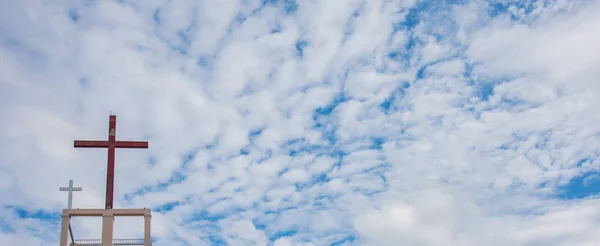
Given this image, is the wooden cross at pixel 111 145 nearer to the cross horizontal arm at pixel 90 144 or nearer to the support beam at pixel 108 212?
the cross horizontal arm at pixel 90 144

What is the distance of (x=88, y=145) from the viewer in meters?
40.8

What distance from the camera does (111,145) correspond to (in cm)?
4091

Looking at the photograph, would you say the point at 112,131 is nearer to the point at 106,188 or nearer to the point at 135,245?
the point at 106,188

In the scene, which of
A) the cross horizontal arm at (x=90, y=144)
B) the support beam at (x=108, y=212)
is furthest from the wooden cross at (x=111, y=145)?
the support beam at (x=108, y=212)

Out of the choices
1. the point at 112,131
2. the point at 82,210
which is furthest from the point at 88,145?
the point at 82,210

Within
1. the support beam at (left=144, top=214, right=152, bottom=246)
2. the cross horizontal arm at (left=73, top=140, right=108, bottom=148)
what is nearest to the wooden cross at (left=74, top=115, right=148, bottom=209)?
the cross horizontal arm at (left=73, top=140, right=108, bottom=148)

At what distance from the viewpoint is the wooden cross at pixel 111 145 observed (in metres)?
39.4

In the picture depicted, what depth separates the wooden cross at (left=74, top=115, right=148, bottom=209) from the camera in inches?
1553

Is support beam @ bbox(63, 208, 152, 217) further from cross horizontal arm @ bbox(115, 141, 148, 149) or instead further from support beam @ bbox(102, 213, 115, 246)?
cross horizontal arm @ bbox(115, 141, 148, 149)

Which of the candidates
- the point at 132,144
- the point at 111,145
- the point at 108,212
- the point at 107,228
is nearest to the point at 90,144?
the point at 111,145

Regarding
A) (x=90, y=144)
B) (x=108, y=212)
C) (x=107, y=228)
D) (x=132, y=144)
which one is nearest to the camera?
(x=107, y=228)

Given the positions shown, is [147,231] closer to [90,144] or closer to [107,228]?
[107,228]

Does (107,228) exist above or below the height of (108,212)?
below

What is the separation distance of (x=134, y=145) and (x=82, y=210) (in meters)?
5.06
